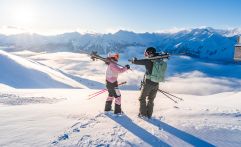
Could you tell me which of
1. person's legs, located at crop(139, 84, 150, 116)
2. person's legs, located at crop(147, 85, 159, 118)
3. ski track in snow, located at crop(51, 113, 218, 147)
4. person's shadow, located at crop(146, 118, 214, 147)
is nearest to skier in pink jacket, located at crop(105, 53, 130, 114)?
person's legs, located at crop(139, 84, 150, 116)

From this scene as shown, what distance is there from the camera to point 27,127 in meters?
8.56

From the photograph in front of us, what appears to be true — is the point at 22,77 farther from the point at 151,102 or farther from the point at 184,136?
the point at 184,136

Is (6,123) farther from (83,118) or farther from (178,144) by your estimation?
(178,144)

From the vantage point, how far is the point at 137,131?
8.98 m

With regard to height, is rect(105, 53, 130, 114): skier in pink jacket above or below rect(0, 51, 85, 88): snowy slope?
above

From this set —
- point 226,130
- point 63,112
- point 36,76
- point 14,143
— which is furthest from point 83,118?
point 36,76

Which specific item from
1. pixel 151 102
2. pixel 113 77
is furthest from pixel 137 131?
pixel 113 77

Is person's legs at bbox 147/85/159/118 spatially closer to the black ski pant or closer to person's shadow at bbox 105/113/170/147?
the black ski pant

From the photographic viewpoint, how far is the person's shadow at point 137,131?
8.15 metres

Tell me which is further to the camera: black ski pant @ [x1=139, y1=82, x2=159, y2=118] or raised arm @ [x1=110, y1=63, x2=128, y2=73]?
raised arm @ [x1=110, y1=63, x2=128, y2=73]

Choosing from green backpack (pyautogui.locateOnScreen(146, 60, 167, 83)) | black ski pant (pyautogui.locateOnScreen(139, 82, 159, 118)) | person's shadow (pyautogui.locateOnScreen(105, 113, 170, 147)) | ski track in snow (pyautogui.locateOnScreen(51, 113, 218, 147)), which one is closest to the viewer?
ski track in snow (pyautogui.locateOnScreen(51, 113, 218, 147))

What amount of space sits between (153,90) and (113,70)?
1.59 m

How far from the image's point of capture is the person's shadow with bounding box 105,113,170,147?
26.7 ft

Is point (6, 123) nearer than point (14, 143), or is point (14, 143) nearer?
point (14, 143)
